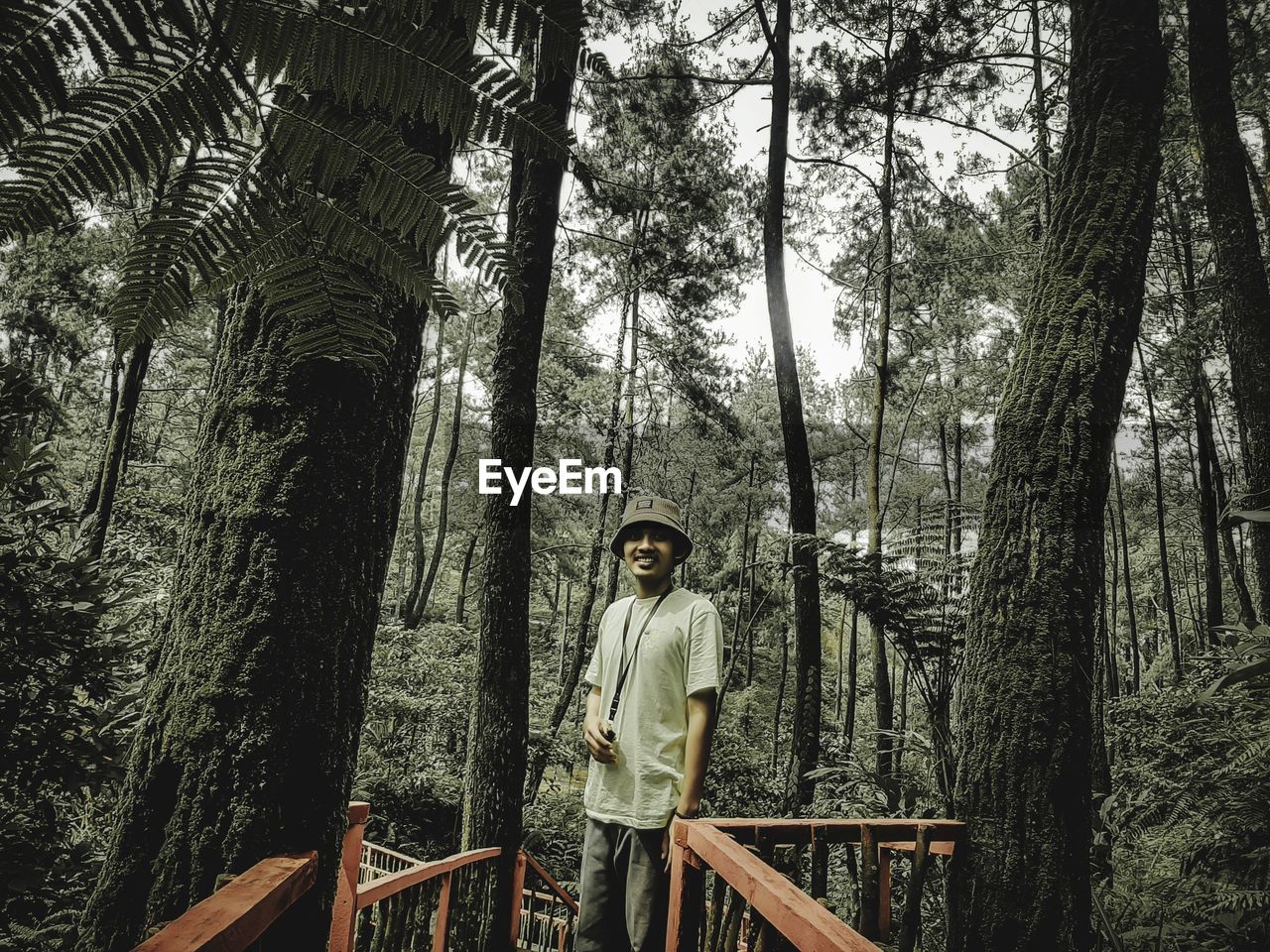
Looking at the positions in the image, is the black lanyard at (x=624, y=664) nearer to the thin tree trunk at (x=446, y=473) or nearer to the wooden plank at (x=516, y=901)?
the wooden plank at (x=516, y=901)

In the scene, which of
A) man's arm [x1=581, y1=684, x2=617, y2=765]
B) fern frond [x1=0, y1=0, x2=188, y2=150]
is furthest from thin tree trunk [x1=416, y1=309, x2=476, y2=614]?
fern frond [x1=0, y1=0, x2=188, y2=150]

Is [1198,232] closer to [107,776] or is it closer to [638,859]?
[638,859]

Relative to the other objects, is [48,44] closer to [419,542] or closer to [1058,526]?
[1058,526]

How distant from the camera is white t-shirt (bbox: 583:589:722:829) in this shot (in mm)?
2473

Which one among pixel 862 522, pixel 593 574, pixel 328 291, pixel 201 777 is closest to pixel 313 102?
pixel 328 291

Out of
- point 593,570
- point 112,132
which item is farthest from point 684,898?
point 593,570

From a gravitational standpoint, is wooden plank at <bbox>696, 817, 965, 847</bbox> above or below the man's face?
below

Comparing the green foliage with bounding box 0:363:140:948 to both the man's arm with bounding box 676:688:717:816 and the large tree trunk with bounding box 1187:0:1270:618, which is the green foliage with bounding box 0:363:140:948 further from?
the large tree trunk with bounding box 1187:0:1270:618

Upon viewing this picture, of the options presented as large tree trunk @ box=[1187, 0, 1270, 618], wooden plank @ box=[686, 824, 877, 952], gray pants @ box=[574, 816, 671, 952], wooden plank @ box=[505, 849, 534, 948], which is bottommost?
wooden plank @ box=[505, 849, 534, 948]

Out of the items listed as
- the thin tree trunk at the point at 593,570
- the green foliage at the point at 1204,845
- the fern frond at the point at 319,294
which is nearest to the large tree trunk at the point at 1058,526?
the green foliage at the point at 1204,845

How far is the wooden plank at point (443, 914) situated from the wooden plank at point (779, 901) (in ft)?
7.20

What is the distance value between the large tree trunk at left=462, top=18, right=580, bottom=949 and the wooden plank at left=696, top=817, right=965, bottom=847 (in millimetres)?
2602

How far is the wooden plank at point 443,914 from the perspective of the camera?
3.54 metres

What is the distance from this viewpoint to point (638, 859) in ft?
8.00
